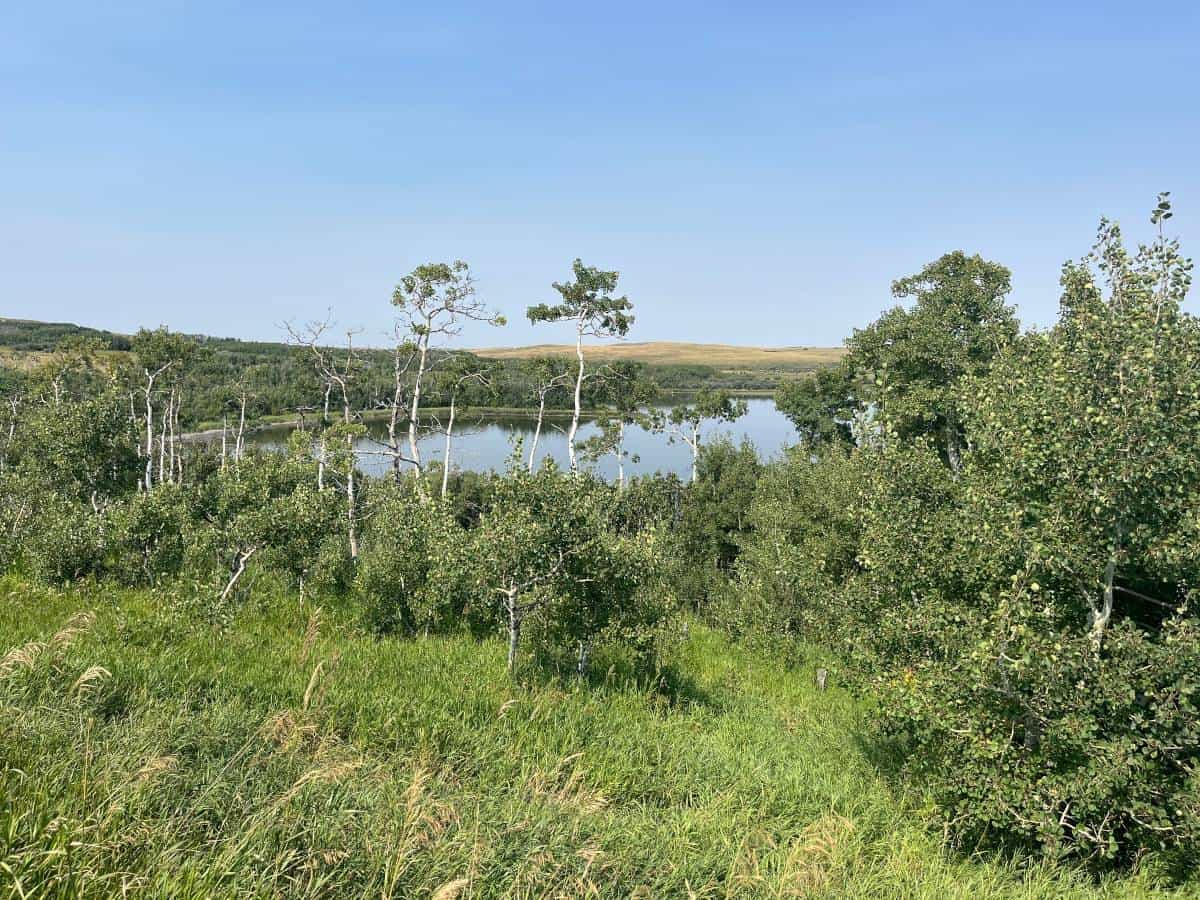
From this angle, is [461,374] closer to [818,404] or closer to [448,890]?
[818,404]

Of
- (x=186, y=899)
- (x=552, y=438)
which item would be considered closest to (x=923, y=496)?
(x=186, y=899)

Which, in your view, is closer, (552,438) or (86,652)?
(86,652)

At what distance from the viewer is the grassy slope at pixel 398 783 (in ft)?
12.9

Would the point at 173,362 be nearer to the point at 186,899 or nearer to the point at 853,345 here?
the point at 853,345

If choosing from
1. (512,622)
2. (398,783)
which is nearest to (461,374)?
(512,622)

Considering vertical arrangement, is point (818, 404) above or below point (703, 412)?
above

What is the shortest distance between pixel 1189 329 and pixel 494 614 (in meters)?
11.2

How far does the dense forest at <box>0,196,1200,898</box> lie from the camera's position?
4.55 m

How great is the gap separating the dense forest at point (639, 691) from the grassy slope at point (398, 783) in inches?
1.7

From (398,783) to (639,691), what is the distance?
6022 mm

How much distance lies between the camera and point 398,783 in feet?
19.0

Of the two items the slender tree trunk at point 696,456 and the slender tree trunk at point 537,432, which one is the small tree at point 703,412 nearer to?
the slender tree trunk at point 696,456

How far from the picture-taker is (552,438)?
10825 cm

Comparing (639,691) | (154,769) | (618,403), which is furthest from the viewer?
(618,403)
